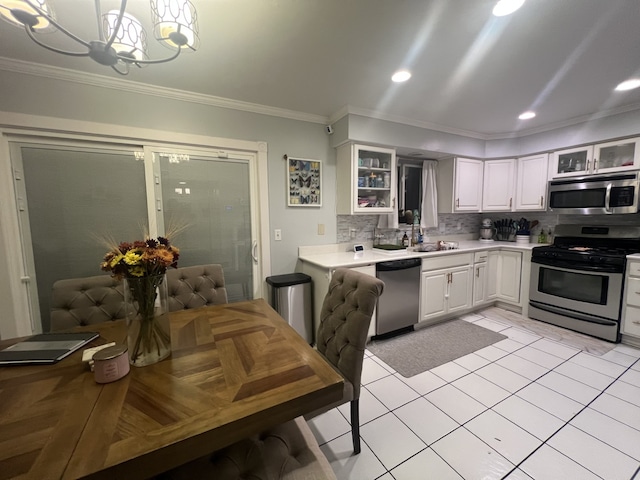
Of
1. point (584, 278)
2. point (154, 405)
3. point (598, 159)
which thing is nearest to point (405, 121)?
point (598, 159)

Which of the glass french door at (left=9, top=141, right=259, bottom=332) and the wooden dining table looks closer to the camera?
the wooden dining table

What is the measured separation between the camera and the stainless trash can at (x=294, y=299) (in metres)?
2.55

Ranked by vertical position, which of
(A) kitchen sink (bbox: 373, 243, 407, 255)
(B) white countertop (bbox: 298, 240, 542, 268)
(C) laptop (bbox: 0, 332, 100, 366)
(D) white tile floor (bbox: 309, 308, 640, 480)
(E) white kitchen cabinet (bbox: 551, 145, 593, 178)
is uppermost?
(E) white kitchen cabinet (bbox: 551, 145, 593, 178)

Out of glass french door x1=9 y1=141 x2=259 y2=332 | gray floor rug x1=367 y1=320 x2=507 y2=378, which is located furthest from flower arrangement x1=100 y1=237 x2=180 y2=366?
gray floor rug x1=367 y1=320 x2=507 y2=378

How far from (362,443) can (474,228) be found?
12.5 ft

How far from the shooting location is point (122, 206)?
2209mm

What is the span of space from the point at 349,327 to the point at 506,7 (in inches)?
72.4

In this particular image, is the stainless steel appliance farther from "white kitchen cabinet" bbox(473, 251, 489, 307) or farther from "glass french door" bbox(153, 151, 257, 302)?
"glass french door" bbox(153, 151, 257, 302)

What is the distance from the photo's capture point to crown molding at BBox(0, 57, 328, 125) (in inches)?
71.8

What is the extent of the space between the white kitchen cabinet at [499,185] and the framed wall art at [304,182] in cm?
253

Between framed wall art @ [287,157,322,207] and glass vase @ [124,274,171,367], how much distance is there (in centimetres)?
186

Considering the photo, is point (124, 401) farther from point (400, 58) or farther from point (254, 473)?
point (400, 58)

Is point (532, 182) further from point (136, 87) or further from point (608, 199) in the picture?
point (136, 87)

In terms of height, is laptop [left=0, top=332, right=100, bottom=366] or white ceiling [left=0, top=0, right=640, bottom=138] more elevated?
white ceiling [left=0, top=0, right=640, bottom=138]
